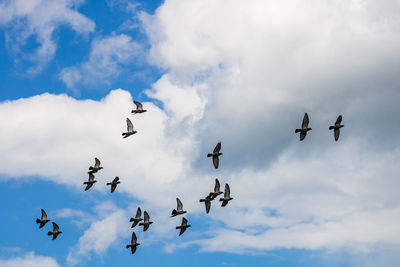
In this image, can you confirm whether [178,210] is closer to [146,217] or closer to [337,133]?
[146,217]

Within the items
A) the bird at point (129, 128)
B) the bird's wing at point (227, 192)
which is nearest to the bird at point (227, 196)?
the bird's wing at point (227, 192)

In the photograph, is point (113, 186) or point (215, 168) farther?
point (113, 186)

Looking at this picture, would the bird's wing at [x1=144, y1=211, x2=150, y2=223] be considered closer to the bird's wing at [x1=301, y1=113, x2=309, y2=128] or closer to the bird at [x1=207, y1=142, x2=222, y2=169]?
the bird at [x1=207, y1=142, x2=222, y2=169]

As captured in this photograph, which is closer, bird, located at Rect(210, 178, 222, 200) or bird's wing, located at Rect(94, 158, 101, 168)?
bird, located at Rect(210, 178, 222, 200)

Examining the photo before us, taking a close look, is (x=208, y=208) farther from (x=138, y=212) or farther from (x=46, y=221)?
(x=46, y=221)

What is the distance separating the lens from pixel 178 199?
10406 cm

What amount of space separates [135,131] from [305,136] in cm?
2564

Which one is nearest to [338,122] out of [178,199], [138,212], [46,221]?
[178,199]

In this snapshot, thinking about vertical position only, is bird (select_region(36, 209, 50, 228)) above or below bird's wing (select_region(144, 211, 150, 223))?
below

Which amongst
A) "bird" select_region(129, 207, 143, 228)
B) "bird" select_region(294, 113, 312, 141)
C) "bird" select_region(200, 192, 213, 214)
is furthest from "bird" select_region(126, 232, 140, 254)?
"bird" select_region(294, 113, 312, 141)

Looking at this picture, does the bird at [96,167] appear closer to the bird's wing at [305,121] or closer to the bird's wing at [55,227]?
the bird's wing at [55,227]

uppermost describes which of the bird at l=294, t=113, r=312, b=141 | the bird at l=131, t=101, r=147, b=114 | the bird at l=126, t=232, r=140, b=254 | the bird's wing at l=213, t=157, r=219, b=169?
the bird at l=131, t=101, r=147, b=114

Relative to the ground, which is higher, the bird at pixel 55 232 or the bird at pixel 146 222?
the bird at pixel 146 222

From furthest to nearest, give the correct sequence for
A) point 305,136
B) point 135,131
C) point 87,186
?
point 87,186, point 135,131, point 305,136
